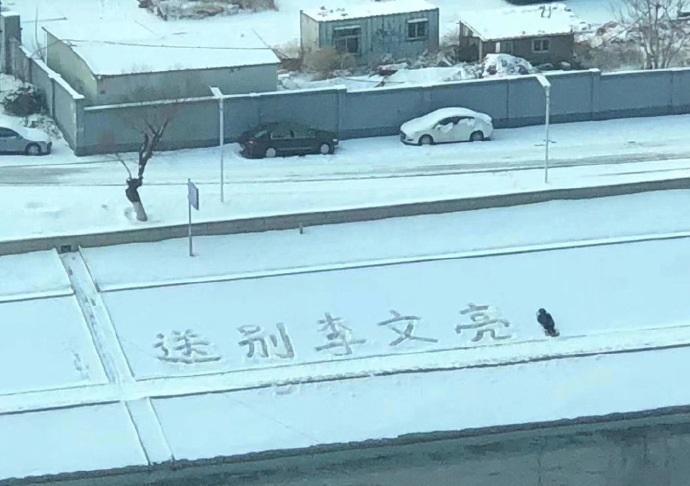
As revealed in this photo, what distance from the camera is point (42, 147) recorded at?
2678 cm

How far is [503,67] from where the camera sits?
29.2 metres

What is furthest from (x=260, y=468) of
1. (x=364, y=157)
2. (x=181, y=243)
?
(x=364, y=157)

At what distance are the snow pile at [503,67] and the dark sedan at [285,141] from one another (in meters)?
3.04

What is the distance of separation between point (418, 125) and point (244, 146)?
220 centimetres

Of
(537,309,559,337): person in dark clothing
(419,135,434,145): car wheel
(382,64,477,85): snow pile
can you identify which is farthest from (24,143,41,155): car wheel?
(537,309,559,337): person in dark clothing

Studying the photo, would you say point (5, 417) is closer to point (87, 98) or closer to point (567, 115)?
point (87, 98)

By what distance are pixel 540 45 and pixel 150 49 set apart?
5.49 metres

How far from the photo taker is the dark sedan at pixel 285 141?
87.9 ft

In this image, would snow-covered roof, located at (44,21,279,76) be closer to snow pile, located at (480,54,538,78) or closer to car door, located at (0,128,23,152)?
car door, located at (0,128,23,152)

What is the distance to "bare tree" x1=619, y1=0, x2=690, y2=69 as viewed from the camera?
30.1m

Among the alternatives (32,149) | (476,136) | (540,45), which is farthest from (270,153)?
(540,45)

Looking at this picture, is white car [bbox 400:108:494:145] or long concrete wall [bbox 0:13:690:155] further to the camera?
white car [bbox 400:108:494:145]

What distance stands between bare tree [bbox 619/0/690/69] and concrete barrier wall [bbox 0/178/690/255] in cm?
549

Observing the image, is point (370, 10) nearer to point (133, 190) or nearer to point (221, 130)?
point (221, 130)
